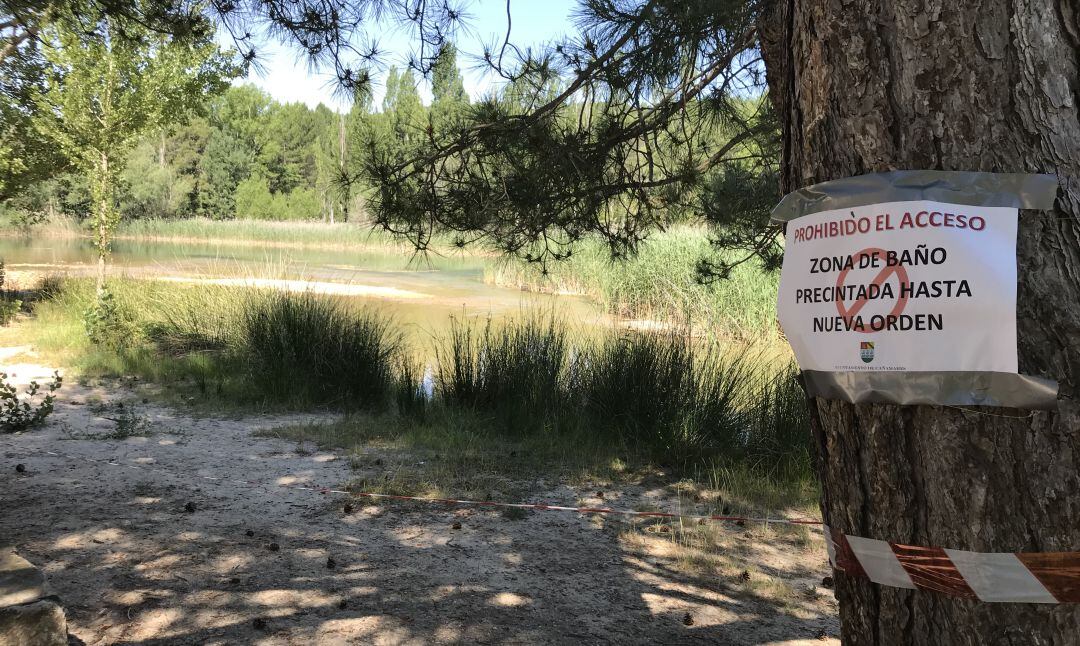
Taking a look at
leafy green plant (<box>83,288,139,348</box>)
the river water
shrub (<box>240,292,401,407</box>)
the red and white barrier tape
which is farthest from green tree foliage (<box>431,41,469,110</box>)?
leafy green plant (<box>83,288,139,348</box>)

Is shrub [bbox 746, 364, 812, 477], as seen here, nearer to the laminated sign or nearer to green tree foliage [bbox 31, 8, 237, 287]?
the laminated sign

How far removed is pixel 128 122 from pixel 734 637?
31.1 feet

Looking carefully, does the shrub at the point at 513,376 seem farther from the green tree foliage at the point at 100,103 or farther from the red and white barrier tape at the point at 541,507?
the green tree foliage at the point at 100,103

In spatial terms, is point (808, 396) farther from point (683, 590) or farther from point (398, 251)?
point (398, 251)

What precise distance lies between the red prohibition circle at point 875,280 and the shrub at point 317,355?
19.2 ft

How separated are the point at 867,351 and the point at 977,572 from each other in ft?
1.10

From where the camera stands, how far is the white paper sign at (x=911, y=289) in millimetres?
1146

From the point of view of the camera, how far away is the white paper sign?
1146 millimetres

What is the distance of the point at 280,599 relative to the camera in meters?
3.04

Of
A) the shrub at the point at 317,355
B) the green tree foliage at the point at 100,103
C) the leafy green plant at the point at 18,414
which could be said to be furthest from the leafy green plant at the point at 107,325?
the leafy green plant at the point at 18,414

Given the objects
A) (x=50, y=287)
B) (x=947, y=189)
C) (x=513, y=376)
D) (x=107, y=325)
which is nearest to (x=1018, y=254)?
(x=947, y=189)

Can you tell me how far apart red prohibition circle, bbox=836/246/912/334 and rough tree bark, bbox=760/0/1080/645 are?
0.41ft

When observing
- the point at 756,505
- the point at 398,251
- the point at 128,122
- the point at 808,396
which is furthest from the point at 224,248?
the point at 808,396

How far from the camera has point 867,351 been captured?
123cm
